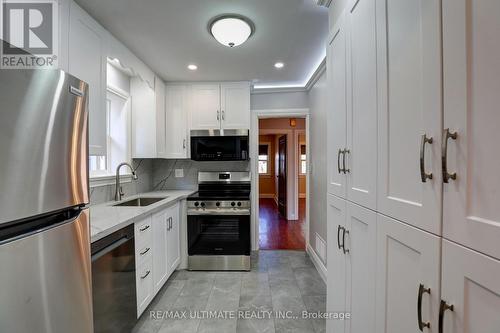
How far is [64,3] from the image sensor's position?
146 centimetres

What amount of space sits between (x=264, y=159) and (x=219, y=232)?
6.19 m

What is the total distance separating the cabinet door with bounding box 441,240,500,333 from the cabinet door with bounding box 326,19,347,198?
2.27 ft

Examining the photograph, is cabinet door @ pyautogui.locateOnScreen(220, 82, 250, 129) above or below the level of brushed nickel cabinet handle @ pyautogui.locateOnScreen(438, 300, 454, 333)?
above

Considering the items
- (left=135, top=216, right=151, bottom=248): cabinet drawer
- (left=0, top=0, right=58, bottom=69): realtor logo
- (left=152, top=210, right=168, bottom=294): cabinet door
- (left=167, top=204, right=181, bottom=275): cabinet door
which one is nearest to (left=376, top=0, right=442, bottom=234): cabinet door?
(left=0, top=0, right=58, bottom=69): realtor logo

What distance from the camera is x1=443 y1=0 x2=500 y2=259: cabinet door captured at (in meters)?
0.49

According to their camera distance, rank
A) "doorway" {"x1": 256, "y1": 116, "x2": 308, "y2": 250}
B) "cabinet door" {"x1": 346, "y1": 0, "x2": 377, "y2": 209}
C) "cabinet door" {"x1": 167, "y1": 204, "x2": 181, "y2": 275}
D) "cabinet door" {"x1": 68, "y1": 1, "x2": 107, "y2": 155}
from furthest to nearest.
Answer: "doorway" {"x1": 256, "y1": 116, "x2": 308, "y2": 250} < "cabinet door" {"x1": 167, "y1": 204, "x2": 181, "y2": 275} < "cabinet door" {"x1": 68, "y1": 1, "x2": 107, "y2": 155} < "cabinet door" {"x1": 346, "y1": 0, "x2": 377, "y2": 209}

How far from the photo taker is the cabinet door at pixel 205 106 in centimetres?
315

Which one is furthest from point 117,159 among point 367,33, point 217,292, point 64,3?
point 367,33

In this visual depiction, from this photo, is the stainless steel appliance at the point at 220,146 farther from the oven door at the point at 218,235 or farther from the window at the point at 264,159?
the window at the point at 264,159

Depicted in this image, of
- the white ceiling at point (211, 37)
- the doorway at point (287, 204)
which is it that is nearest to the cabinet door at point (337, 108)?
the white ceiling at point (211, 37)

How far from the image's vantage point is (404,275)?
77 centimetres

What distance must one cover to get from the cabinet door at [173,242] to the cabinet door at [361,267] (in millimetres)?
1884

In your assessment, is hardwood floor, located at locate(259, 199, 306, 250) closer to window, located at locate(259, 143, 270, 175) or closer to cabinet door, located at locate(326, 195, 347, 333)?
cabinet door, located at locate(326, 195, 347, 333)

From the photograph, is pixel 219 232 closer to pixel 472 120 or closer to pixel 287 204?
pixel 472 120
